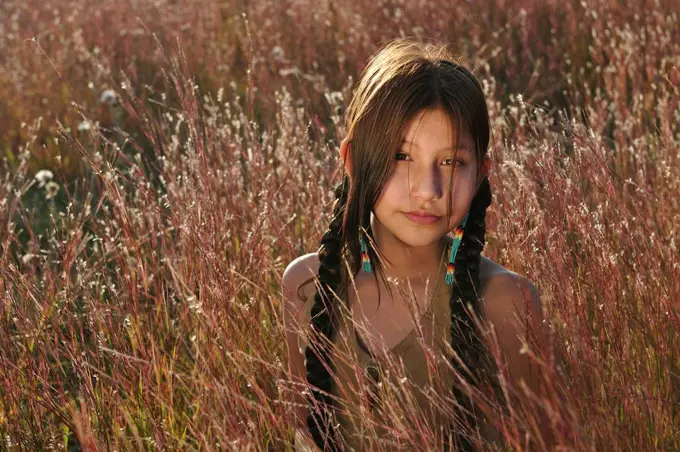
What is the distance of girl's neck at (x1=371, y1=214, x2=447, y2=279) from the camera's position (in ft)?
6.98

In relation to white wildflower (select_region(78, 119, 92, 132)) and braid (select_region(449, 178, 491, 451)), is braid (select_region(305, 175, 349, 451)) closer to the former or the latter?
braid (select_region(449, 178, 491, 451))

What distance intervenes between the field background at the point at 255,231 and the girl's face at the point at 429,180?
17cm

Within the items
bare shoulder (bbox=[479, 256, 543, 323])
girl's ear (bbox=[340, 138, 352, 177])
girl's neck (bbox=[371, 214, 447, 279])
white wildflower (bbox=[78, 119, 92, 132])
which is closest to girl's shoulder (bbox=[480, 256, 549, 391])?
bare shoulder (bbox=[479, 256, 543, 323])

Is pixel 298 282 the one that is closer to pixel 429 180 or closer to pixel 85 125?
pixel 429 180

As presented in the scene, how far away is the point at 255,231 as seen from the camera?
2.51m

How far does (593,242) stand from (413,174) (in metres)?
0.43

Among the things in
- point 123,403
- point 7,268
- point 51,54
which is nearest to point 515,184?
point 123,403

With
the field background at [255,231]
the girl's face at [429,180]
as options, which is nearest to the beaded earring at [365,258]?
the girl's face at [429,180]

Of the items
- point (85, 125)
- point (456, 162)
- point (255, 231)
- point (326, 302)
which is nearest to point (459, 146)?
point (456, 162)

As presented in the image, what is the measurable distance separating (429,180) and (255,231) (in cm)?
69

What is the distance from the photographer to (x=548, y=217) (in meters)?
2.37

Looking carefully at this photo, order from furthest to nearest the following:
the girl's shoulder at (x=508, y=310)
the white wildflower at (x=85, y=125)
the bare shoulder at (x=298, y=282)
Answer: the white wildflower at (x=85, y=125), the bare shoulder at (x=298, y=282), the girl's shoulder at (x=508, y=310)

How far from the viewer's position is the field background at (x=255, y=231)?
197cm

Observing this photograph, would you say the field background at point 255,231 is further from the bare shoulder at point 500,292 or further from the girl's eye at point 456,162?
the girl's eye at point 456,162
